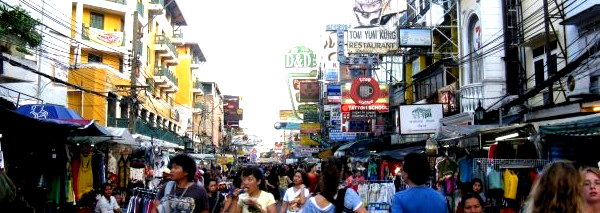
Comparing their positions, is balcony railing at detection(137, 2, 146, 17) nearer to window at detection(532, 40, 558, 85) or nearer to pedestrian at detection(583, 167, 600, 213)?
window at detection(532, 40, 558, 85)

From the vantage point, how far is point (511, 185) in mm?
10797

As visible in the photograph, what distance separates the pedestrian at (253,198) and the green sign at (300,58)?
159 feet

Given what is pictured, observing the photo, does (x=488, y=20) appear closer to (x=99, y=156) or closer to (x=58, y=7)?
(x=99, y=156)

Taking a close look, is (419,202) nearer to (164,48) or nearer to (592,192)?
(592,192)

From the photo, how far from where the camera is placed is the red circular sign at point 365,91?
1176 inches

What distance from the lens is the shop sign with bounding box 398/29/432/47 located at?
2584 centimetres

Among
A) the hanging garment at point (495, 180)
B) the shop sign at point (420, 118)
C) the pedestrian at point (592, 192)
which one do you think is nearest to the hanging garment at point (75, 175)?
the hanging garment at point (495, 180)

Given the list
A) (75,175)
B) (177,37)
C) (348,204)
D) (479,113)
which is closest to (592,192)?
(348,204)

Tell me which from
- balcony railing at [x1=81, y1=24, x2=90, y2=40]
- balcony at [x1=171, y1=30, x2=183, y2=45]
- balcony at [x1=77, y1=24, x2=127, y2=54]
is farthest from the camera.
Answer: balcony at [x1=171, y1=30, x2=183, y2=45]

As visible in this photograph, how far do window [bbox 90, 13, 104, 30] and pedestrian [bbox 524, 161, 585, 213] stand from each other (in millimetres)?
36191

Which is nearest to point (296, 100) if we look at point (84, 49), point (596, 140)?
point (84, 49)

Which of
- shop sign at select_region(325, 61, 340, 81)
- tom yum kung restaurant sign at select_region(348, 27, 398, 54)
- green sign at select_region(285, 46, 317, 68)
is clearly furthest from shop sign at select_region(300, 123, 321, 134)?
tom yum kung restaurant sign at select_region(348, 27, 398, 54)

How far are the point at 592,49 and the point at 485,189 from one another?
6.19 m

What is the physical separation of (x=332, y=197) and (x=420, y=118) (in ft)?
56.6
